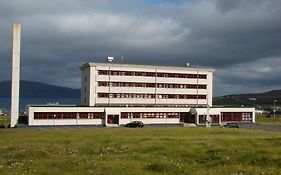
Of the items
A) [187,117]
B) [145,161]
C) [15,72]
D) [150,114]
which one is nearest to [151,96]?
[150,114]

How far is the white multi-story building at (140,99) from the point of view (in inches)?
3386

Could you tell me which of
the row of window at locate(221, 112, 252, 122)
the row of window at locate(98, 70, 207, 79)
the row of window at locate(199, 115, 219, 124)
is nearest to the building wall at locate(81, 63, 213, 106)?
the row of window at locate(98, 70, 207, 79)

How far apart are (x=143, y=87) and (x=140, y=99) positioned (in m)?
2.95

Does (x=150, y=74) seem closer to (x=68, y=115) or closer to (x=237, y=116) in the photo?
(x=68, y=115)

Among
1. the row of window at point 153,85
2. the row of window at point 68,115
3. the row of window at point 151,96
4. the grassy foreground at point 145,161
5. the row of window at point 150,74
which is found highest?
the row of window at point 150,74

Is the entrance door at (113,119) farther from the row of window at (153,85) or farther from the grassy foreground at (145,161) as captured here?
the grassy foreground at (145,161)

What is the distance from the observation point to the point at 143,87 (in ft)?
312

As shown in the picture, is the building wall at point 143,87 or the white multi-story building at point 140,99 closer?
the white multi-story building at point 140,99

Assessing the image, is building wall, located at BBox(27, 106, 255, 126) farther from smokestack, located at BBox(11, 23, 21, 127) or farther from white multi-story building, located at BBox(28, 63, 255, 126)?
smokestack, located at BBox(11, 23, 21, 127)

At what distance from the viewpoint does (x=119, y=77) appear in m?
92.4

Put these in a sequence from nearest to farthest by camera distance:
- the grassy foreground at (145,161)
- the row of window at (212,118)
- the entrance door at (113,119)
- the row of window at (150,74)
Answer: the grassy foreground at (145,161) < the entrance door at (113,119) < the row of window at (150,74) < the row of window at (212,118)

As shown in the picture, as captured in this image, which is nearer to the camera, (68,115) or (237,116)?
(68,115)

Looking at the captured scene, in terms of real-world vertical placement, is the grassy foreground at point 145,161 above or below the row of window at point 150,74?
below

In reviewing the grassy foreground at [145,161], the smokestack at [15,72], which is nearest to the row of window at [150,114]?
the smokestack at [15,72]
